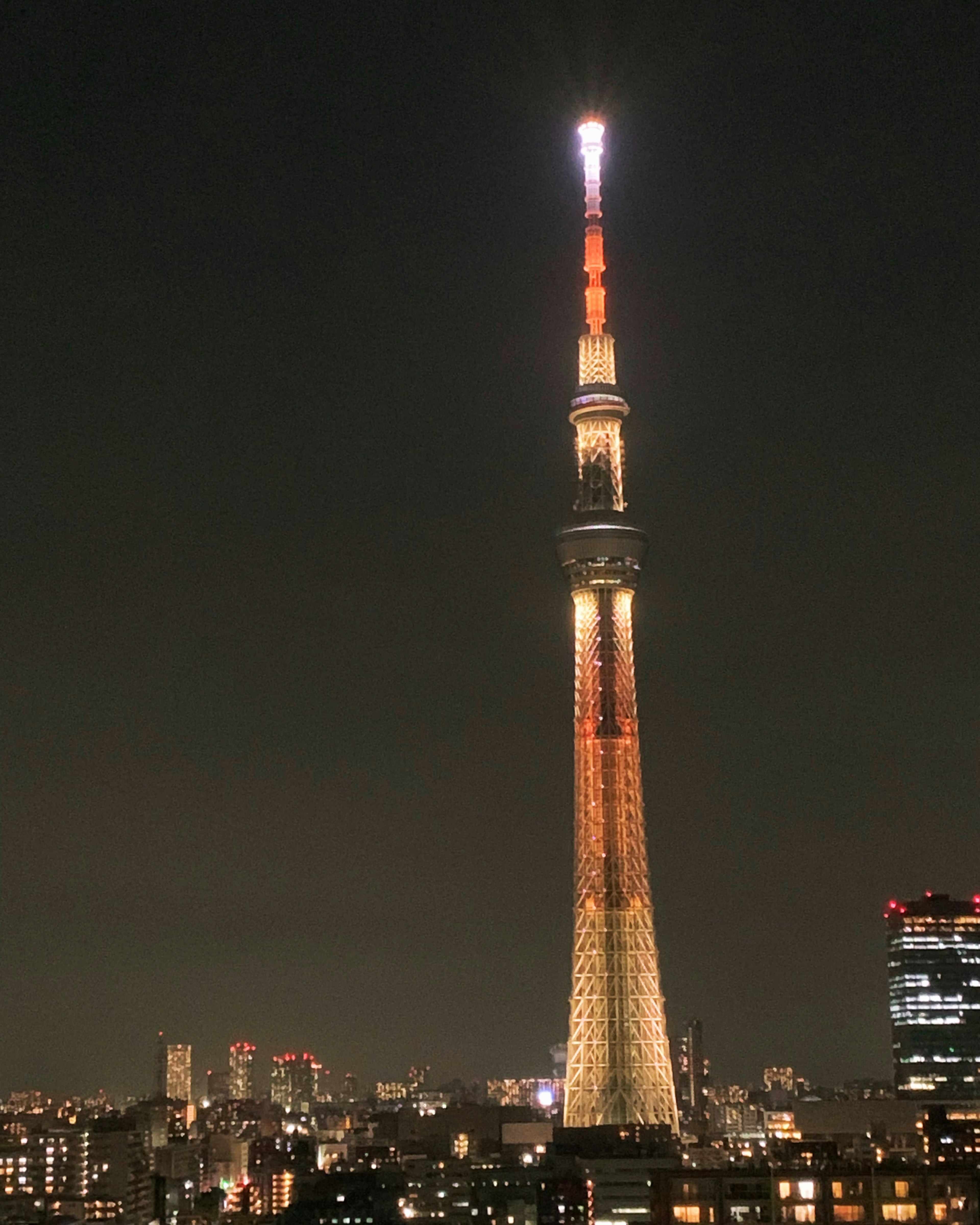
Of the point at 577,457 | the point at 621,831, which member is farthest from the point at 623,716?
the point at 577,457

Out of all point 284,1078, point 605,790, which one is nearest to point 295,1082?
point 284,1078

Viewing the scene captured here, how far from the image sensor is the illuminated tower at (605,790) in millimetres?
45625

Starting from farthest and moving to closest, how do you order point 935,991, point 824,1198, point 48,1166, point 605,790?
1. point 935,991
2. point 48,1166
3. point 605,790
4. point 824,1198

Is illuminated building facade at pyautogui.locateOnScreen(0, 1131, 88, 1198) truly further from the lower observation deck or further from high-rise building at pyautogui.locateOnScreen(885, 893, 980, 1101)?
high-rise building at pyautogui.locateOnScreen(885, 893, 980, 1101)

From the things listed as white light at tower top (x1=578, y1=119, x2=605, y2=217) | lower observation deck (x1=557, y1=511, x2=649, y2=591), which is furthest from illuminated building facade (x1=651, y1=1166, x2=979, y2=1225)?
white light at tower top (x1=578, y1=119, x2=605, y2=217)

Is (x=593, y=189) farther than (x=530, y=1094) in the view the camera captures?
No

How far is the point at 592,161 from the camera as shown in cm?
4869

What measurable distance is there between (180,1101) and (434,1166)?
47.3 meters

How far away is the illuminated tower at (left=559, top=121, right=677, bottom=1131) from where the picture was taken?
45.6 meters

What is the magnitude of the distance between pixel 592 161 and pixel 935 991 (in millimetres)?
46980

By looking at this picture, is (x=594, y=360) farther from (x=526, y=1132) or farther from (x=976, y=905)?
(x=976, y=905)

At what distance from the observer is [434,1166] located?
4941 centimetres

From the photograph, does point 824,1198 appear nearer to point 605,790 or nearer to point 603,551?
point 605,790

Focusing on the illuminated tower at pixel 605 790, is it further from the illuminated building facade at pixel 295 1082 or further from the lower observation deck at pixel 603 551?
the illuminated building facade at pixel 295 1082
